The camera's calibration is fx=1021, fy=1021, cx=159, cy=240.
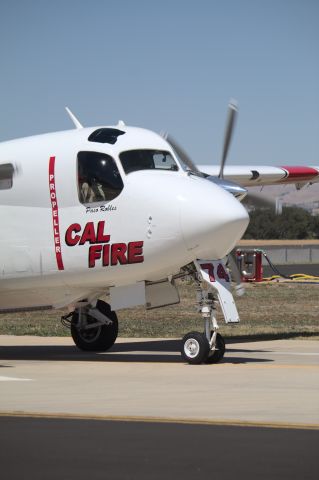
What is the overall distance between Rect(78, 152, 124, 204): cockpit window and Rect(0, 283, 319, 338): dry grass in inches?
314

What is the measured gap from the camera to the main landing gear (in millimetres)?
21422

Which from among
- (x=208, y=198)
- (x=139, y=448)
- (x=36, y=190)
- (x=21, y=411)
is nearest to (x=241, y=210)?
(x=208, y=198)

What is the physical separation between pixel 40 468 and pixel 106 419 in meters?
2.80

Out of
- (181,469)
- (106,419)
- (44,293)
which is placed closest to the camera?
(181,469)

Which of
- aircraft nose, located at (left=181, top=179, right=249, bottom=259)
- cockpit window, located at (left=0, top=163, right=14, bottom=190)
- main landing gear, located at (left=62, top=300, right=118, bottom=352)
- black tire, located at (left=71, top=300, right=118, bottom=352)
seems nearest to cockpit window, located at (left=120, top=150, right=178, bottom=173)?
aircraft nose, located at (left=181, top=179, right=249, bottom=259)

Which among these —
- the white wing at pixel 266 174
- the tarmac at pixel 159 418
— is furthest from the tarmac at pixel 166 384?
the white wing at pixel 266 174

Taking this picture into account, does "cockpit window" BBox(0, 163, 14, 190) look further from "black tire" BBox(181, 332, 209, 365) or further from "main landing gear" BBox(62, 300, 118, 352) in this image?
"black tire" BBox(181, 332, 209, 365)

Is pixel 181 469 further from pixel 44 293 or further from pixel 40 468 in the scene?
pixel 44 293

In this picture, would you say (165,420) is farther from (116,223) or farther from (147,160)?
(147,160)

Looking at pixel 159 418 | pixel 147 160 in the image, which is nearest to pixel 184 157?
pixel 147 160

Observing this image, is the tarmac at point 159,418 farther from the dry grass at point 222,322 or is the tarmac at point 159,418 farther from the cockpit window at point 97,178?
the dry grass at point 222,322

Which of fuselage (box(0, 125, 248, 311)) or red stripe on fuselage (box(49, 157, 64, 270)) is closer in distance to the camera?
fuselage (box(0, 125, 248, 311))

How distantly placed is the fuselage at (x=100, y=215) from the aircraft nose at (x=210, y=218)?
2cm

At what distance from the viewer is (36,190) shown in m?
18.3
